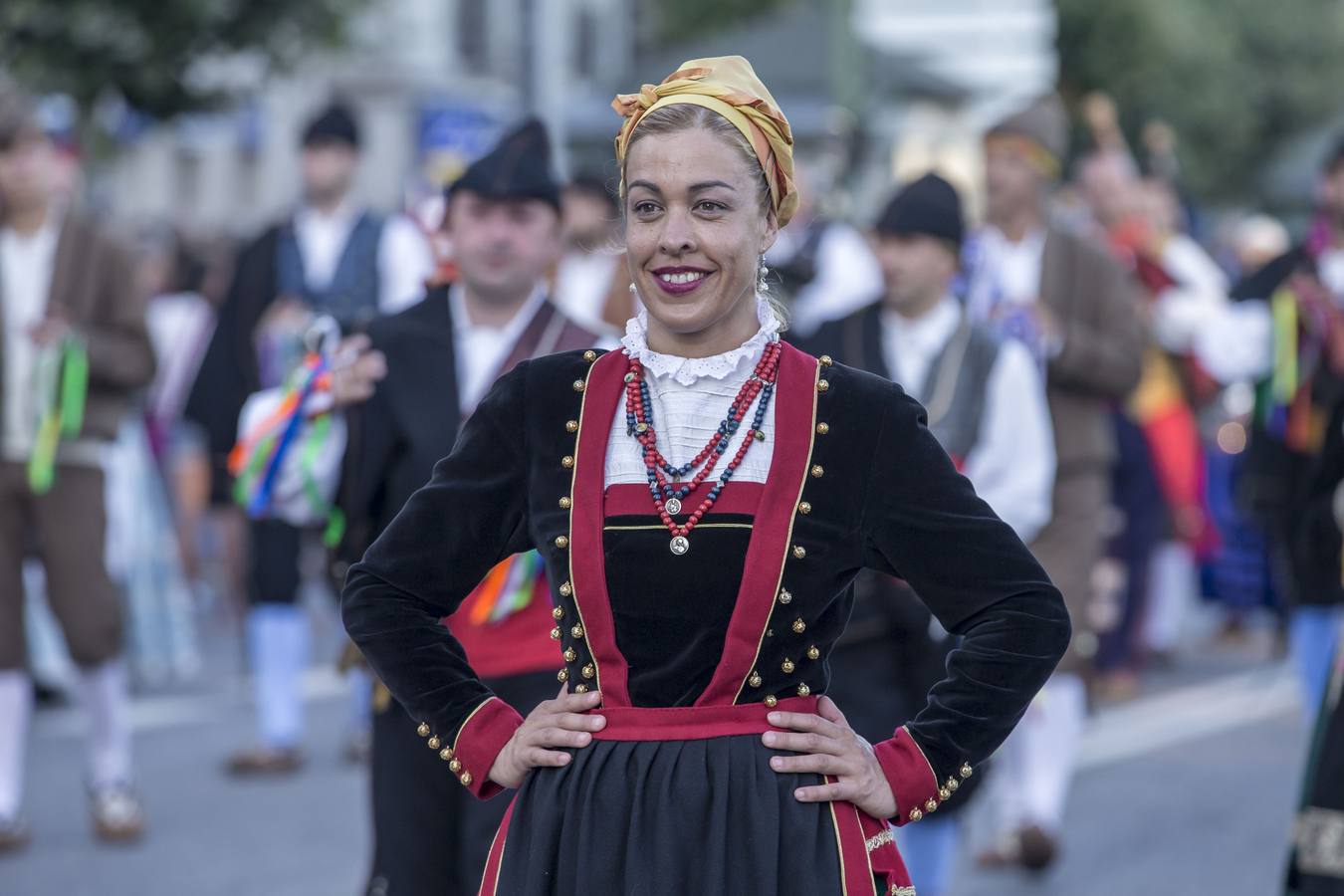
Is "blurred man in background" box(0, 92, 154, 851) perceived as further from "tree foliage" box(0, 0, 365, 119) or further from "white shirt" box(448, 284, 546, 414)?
"tree foliage" box(0, 0, 365, 119)

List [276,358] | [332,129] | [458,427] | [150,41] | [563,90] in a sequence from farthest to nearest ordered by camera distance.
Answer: [563,90] → [150,41] → [332,129] → [276,358] → [458,427]

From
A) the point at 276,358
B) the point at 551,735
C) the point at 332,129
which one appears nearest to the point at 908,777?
the point at 551,735

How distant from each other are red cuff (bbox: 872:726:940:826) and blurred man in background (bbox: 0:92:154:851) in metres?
5.05

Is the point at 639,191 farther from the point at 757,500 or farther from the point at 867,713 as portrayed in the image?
the point at 867,713

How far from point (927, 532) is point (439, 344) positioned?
6.85ft

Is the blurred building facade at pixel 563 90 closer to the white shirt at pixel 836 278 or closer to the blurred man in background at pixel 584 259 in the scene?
the blurred man in background at pixel 584 259

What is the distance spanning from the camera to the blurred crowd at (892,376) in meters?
6.20

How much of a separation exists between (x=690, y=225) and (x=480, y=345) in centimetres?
195

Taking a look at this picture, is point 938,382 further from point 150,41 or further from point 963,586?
point 150,41

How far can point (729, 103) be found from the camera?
10.5 ft

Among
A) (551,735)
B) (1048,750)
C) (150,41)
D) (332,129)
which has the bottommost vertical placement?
(1048,750)

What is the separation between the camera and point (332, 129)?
9.36m

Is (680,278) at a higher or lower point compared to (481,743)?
higher

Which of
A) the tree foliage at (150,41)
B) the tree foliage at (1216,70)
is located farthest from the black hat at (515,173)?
the tree foliage at (1216,70)
